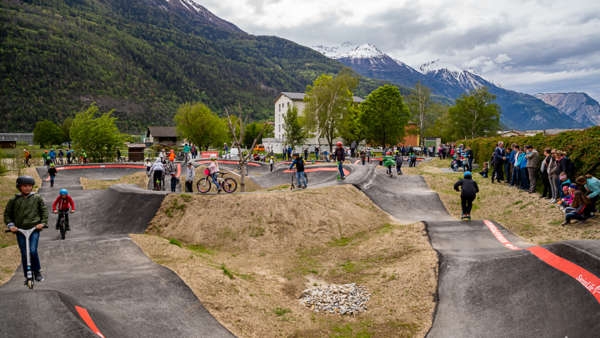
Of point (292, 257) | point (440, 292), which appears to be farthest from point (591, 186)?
point (292, 257)

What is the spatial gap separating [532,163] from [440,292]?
435 inches

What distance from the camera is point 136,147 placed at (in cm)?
4866

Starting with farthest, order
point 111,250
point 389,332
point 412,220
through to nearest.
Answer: point 412,220 → point 111,250 → point 389,332

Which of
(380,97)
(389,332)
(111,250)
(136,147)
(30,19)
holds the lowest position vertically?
(389,332)

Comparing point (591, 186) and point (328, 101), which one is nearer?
point (591, 186)

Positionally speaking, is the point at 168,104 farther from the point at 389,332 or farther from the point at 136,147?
the point at 389,332

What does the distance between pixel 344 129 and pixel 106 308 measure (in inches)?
2058

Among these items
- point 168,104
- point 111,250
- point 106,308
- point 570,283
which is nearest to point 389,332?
point 570,283

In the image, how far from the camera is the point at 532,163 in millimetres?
17344

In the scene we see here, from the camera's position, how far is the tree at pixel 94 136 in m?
42.7

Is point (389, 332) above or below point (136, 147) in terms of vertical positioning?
below

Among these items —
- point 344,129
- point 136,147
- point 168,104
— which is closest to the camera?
point 136,147

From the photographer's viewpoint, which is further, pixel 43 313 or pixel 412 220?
pixel 412 220

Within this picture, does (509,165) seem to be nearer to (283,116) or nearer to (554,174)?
(554,174)
